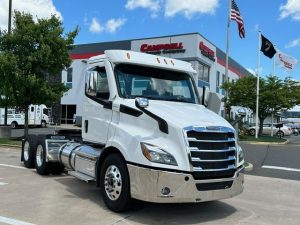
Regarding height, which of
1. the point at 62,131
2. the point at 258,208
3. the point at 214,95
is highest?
the point at 214,95

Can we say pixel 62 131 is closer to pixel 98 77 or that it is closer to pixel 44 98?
pixel 98 77

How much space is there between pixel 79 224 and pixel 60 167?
503 cm

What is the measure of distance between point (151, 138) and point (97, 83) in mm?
2035

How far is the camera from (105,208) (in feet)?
25.7

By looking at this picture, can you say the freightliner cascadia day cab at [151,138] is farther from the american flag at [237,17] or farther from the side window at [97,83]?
the american flag at [237,17]

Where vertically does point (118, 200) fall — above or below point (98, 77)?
below

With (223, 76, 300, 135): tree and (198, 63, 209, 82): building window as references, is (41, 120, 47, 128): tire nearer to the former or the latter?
(198, 63, 209, 82): building window

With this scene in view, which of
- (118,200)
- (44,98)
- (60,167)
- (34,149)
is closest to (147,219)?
(118,200)

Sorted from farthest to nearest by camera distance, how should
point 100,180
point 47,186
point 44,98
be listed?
point 44,98 → point 47,186 → point 100,180

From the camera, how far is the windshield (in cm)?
798

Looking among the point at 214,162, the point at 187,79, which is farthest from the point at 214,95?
the point at 214,162

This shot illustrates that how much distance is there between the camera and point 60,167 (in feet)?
38.3

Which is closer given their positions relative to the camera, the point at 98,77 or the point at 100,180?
the point at 100,180

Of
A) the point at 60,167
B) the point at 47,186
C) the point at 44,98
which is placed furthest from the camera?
the point at 44,98
